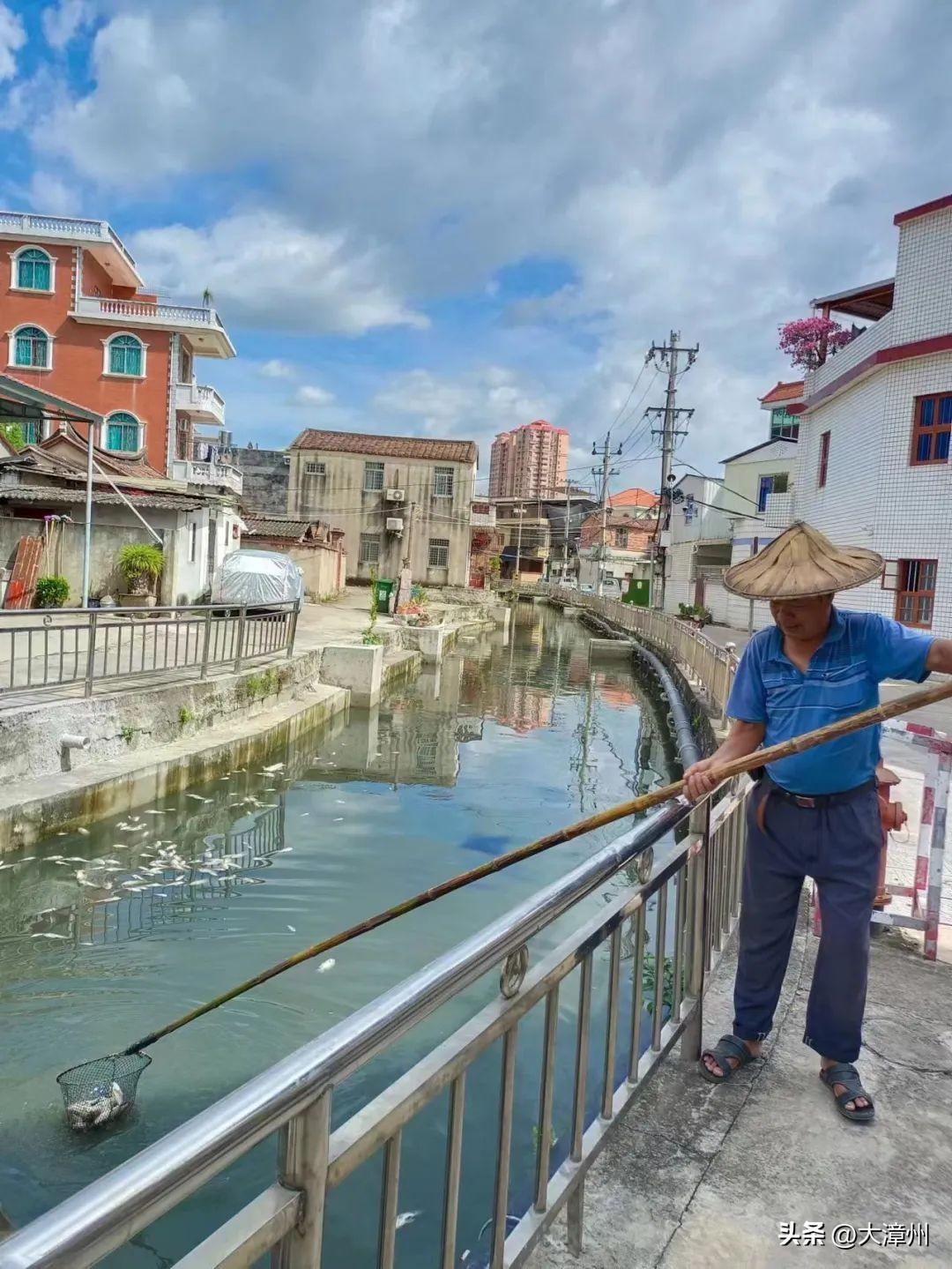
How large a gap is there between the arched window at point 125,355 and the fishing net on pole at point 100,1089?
26.0 meters

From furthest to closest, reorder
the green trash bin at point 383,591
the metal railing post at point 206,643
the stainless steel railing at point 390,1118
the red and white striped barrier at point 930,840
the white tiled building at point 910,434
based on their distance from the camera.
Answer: the green trash bin at point 383,591
the white tiled building at point 910,434
the metal railing post at point 206,643
the red and white striped barrier at point 930,840
the stainless steel railing at point 390,1118

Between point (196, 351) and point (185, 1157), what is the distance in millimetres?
30420

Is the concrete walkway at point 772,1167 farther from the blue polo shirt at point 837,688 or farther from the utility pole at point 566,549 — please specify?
the utility pole at point 566,549

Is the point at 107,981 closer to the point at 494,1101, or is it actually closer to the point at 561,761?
the point at 494,1101

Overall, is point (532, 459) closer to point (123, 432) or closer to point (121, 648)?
point (123, 432)

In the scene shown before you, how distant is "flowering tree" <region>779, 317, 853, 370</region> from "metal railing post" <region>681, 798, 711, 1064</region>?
2748 centimetres

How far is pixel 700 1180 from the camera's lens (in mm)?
2248

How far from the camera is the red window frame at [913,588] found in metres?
16.4

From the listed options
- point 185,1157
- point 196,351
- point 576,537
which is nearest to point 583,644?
point 196,351

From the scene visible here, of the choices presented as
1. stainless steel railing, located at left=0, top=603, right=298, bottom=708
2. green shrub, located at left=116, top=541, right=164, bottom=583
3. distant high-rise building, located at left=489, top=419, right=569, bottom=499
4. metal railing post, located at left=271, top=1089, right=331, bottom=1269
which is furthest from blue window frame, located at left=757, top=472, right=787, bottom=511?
distant high-rise building, located at left=489, top=419, right=569, bottom=499

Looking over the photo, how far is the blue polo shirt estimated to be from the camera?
8.09ft

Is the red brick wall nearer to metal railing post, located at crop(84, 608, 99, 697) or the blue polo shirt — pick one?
metal railing post, located at crop(84, 608, 99, 697)

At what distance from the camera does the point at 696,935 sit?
2.80m

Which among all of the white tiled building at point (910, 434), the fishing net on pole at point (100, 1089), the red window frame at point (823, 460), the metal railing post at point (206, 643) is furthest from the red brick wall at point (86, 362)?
the fishing net on pole at point (100, 1089)
